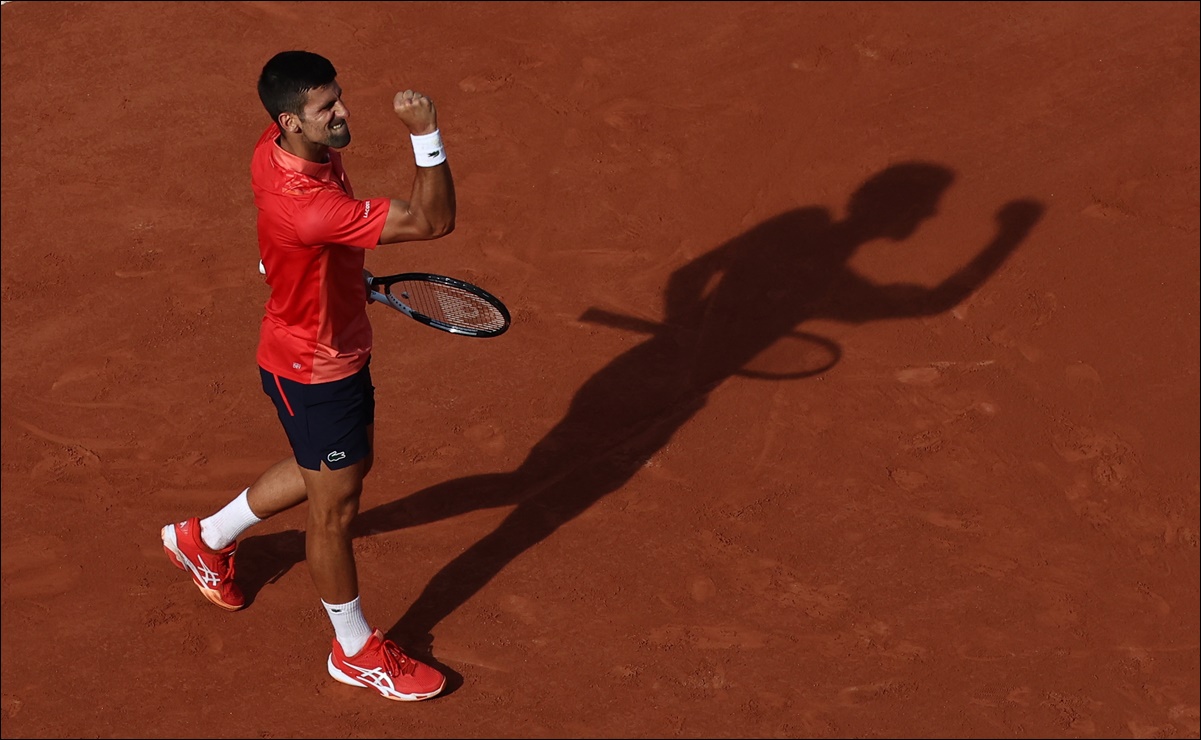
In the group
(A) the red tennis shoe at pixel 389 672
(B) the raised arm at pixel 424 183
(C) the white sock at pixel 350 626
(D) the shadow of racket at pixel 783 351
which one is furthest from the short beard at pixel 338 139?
(D) the shadow of racket at pixel 783 351

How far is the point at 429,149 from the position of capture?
194 inches

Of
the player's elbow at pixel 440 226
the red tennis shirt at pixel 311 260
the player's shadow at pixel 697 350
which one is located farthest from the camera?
the player's shadow at pixel 697 350

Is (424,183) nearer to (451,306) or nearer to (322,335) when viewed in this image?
(322,335)

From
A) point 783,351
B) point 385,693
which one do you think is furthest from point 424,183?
point 783,351

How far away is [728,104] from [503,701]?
14.7 ft

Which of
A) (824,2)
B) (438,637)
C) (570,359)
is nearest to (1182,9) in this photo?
(824,2)

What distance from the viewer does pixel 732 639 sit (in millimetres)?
6449

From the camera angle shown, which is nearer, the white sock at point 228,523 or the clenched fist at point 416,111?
the clenched fist at point 416,111

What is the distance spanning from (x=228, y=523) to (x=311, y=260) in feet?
5.10

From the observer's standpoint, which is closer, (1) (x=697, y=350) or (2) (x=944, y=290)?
(1) (x=697, y=350)

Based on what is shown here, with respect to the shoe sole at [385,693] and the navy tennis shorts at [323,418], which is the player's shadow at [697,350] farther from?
the navy tennis shorts at [323,418]

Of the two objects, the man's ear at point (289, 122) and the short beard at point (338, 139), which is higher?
the man's ear at point (289, 122)

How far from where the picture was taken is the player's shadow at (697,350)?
6.89m

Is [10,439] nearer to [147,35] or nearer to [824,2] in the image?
[147,35]
